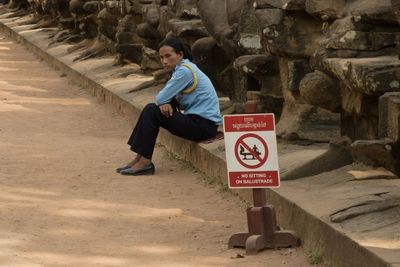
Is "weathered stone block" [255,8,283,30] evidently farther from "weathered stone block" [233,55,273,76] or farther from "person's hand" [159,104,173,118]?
"person's hand" [159,104,173,118]

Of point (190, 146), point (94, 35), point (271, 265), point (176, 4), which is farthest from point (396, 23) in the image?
point (94, 35)

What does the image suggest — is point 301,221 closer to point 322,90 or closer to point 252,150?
point 252,150

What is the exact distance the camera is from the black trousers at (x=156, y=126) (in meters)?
10.8

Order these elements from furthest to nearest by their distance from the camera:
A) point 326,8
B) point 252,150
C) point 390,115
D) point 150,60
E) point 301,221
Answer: point 150,60
point 326,8
point 390,115
point 301,221
point 252,150

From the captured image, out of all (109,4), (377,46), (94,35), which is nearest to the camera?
(377,46)

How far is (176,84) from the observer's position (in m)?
10.9

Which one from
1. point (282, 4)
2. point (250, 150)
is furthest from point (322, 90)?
point (250, 150)

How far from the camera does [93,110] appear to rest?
15.9m

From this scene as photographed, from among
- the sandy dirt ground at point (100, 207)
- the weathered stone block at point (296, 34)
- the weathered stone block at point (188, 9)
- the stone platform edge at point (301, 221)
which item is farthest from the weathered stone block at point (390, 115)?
the weathered stone block at point (188, 9)

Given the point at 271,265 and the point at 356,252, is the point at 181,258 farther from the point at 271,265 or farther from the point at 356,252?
the point at 356,252

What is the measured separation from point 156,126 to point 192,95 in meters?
0.47

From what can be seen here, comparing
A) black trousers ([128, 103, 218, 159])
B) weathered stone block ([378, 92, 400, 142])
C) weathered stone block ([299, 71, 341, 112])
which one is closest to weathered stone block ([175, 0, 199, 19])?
→ black trousers ([128, 103, 218, 159])

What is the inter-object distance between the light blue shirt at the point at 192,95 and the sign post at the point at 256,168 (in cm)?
311

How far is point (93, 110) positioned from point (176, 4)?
243 centimetres
